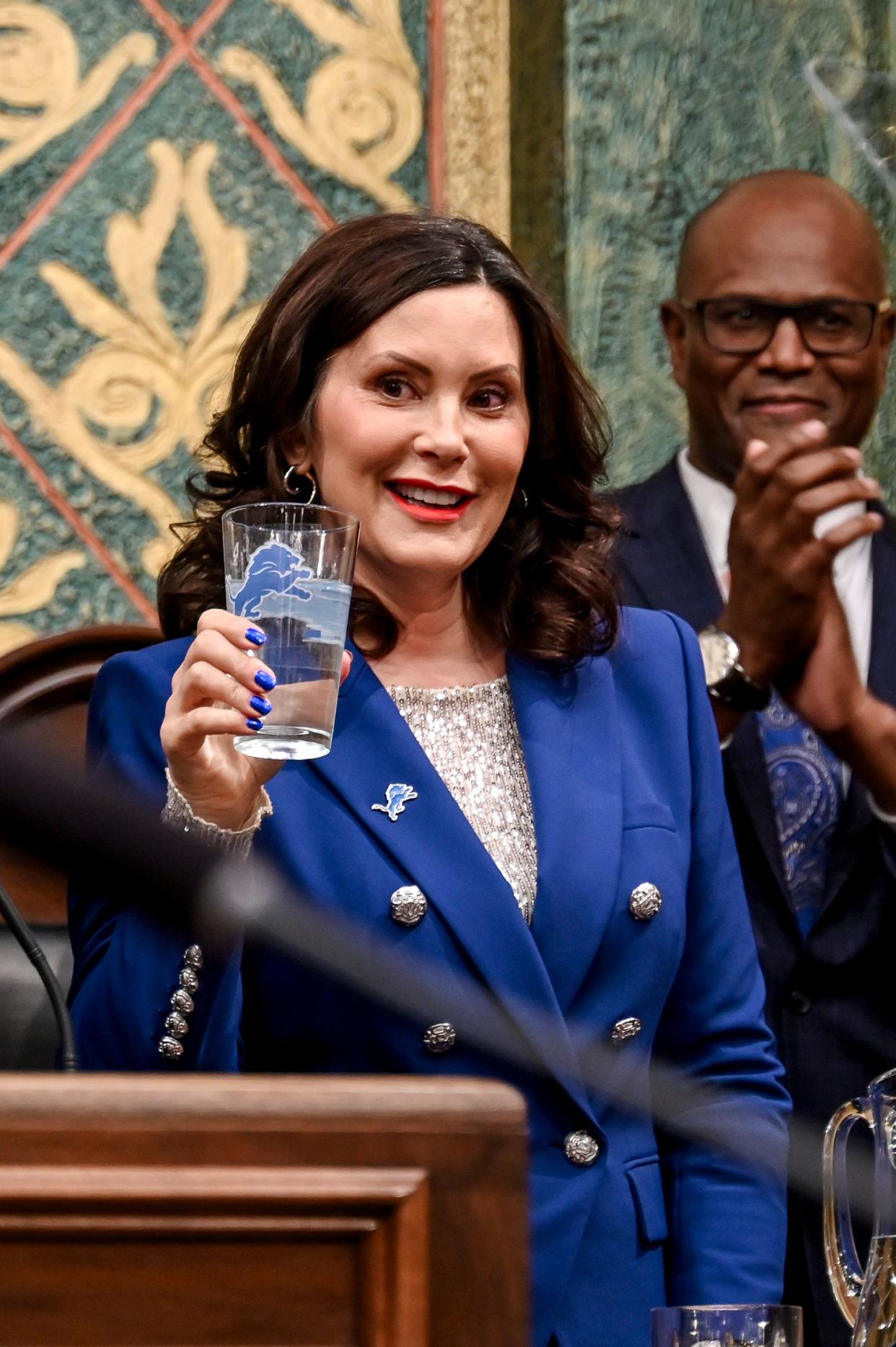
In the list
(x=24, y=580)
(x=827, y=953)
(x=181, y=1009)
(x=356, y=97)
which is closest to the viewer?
(x=181, y=1009)

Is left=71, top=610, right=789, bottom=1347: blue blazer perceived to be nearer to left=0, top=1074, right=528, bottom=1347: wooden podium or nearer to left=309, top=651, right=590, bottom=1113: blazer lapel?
left=309, top=651, right=590, bottom=1113: blazer lapel

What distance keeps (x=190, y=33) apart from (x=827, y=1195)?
1.69 m

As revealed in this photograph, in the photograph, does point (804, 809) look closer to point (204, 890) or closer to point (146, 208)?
point (146, 208)

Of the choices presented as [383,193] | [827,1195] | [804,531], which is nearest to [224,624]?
[827,1195]

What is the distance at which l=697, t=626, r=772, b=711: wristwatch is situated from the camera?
1.98 metres

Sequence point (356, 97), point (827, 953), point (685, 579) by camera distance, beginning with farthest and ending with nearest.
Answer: point (356, 97) → point (685, 579) → point (827, 953)

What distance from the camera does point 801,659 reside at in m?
2.01

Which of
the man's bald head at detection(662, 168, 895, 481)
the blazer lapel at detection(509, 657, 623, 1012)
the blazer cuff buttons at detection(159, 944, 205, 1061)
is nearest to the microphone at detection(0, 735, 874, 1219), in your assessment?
the blazer cuff buttons at detection(159, 944, 205, 1061)

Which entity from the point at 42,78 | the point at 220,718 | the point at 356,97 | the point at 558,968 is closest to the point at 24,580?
the point at 42,78

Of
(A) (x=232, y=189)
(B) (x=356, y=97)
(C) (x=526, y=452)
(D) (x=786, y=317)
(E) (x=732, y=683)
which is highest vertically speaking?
(B) (x=356, y=97)

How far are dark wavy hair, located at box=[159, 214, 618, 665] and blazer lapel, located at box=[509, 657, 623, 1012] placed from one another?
0.03 metres

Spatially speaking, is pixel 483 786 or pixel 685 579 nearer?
pixel 483 786

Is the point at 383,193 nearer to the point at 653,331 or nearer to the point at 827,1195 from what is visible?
the point at 653,331

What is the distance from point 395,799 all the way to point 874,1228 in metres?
0.54
